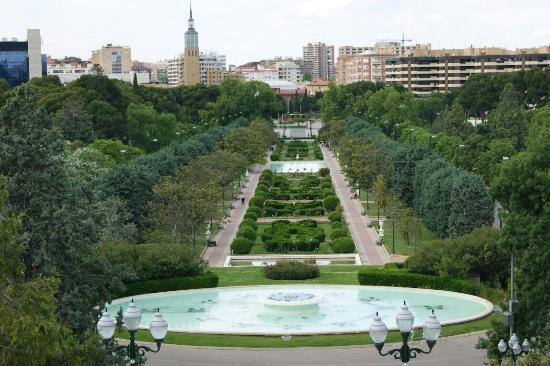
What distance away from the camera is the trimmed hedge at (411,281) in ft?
135

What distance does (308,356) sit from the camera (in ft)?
105

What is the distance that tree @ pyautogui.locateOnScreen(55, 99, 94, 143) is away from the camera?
85125 millimetres

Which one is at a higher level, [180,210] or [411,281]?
[180,210]

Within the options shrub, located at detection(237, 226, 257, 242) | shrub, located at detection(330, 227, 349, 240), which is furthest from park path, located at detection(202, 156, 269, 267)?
shrub, located at detection(330, 227, 349, 240)

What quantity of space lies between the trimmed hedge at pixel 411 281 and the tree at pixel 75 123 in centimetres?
4581

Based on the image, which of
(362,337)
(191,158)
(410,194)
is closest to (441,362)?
(362,337)

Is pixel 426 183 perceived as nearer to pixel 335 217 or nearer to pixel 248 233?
pixel 335 217

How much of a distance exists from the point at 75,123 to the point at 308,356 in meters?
58.0

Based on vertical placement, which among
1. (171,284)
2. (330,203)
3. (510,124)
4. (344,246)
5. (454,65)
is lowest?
(344,246)

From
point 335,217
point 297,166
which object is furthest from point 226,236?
point 297,166

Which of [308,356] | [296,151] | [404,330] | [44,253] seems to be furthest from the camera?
[296,151]

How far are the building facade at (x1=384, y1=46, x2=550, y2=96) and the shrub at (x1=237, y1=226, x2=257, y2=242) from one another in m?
117

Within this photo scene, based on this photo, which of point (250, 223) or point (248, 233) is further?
point (250, 223)

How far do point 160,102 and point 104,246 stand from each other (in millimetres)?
93361
